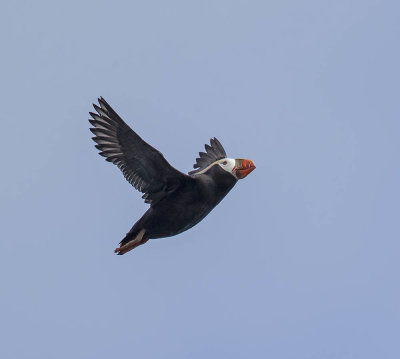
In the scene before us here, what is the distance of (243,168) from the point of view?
22.4m

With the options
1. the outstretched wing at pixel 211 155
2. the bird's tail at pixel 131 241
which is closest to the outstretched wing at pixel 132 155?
the bird's tail at pixel 131 241

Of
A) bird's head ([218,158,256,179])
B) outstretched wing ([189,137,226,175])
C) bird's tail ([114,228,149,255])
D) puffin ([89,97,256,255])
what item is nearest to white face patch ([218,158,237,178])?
bird's head ([218,158,256,179])

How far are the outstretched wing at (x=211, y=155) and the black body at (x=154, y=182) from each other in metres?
3.67

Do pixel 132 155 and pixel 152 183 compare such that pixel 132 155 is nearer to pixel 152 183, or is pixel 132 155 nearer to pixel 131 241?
pixel 152 183

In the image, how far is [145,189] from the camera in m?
22.0

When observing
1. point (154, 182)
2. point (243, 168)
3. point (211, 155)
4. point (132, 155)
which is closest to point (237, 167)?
point (243, 168)

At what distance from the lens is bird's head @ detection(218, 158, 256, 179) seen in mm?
22312

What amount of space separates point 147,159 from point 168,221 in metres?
1.15

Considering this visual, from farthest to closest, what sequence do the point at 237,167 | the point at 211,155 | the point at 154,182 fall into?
the point at 211,155, the point at 237,167, the point at 154,182

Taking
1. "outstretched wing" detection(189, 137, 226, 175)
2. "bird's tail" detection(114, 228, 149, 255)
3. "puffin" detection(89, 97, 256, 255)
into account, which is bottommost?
"bird's tail" detection(114, 228, 149, 255)

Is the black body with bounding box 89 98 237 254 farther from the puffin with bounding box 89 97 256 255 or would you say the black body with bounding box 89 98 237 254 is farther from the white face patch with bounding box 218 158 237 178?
the white face patch with bounding box 218 158 237 178

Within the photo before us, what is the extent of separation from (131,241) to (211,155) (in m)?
4.56

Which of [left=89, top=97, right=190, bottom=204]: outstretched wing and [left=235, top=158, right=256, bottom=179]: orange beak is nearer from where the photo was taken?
[left=89, top=97, right=190, bottom=204]: outstretched wing

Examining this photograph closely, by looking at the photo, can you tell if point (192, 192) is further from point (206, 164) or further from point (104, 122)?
point (206, 164)
